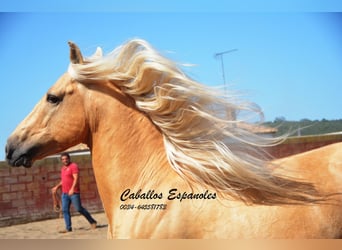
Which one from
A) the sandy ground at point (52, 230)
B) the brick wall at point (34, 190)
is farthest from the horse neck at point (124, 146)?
the brick wall at point (34, 190)

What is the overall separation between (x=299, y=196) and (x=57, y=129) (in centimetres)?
153

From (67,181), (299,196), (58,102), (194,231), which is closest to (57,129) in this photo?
(58,102)

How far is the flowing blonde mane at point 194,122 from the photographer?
110 inches

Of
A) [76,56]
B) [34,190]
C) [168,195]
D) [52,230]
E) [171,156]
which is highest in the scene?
[76,56]

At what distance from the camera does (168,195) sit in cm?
277

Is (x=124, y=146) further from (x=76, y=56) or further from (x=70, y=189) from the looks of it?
(x=70, y=189)

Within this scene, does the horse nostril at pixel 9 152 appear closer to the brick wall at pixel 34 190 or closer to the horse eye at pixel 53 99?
the horse eye at pixel 53 99

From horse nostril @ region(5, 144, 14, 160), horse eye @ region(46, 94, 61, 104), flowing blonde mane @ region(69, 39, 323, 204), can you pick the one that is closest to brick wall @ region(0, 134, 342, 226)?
horse nostril @ region(5, 144, 14, 160)

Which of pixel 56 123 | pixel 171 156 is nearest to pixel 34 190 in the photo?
pixel 56 123

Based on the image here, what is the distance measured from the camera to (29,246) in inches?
182

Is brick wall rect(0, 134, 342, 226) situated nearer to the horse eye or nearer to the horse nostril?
the horse nostril

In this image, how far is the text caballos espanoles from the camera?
9.04 ft

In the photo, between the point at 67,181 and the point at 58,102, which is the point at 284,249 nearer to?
the point at 58,102

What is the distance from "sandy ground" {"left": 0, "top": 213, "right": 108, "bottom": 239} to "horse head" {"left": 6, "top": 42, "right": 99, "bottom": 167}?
266 centimetres
